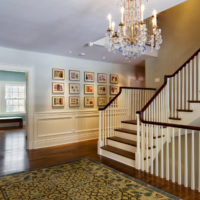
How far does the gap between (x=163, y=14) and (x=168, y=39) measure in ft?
3.22

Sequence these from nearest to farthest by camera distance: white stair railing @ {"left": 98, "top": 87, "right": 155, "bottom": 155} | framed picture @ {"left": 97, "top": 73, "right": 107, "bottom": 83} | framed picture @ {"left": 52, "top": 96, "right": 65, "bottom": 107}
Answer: white stair railing @ {"left": 98, "top": 87, "right": 155, "bottom": 155}, framed picture @ {"left": 52, "top": 96, "right": 65, "bottom": 107}, framed picture @ {"left": 97, "top": 73, "right": 107, "bottom": 83}

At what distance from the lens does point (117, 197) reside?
2.57 m

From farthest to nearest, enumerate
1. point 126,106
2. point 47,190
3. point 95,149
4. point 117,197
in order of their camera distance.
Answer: point 126,106, point 95,149, point 47,190, point 117,197

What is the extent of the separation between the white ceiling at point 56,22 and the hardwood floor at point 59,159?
2.75 meters

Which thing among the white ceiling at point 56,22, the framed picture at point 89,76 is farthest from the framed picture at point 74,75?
the white ceiling at point 56,22

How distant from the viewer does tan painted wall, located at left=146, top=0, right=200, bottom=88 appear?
5.52 meters

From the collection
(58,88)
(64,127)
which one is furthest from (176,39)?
(64,127)

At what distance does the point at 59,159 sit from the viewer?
4195mm

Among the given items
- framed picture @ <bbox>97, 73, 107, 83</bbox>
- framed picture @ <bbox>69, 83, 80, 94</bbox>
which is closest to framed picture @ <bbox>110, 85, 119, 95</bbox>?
framed picture @ <bbox>97, 73, 107, 83</bbox>

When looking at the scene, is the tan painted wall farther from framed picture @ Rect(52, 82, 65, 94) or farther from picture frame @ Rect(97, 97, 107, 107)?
framed picture @ Rect(52, 82, 65, 94)

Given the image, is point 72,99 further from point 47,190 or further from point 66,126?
point 47,190

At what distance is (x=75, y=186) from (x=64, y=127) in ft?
A: 9.67

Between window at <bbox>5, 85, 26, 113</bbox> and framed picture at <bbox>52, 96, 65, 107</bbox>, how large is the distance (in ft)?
17.1

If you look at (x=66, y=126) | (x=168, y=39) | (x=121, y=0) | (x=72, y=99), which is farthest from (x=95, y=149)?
(x=168, y=39)
